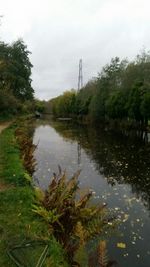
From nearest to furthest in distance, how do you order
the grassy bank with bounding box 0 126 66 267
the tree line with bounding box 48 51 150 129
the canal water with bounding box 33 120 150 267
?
the grassy bank with bounding box 0 126 66 267, the canal water with bounding box 33 120 150 267, the tree line with bounding box 48 51 150 129

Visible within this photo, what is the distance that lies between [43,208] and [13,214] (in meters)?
0.86

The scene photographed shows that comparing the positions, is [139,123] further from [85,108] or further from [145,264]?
[145,264]

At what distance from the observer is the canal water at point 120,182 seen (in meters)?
8.27

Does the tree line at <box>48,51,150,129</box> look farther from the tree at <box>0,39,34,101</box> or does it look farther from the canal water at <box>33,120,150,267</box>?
the canal water at <box>33,120,150,267</box>

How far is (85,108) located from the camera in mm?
77125

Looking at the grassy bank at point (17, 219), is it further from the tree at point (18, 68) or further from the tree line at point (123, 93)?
the tree at point (18, 68)

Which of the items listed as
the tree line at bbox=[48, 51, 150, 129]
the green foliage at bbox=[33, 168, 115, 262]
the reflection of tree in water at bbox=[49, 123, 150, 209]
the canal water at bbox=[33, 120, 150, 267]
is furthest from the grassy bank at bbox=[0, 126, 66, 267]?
the tree line at bbox=[48, 51, 150, 129]

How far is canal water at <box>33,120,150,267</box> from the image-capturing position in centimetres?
827

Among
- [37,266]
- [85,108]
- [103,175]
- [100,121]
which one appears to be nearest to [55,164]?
[103,175]

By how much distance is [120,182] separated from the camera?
1491 cm

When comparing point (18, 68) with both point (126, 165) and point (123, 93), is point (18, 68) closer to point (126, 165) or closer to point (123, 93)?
point (123, 93)

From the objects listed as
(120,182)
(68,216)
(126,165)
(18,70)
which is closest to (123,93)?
(18,70)

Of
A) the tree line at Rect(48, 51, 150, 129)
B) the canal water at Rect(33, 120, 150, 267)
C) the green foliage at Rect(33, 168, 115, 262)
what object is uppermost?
the tree line at Rect(48, 51, 150, 129)

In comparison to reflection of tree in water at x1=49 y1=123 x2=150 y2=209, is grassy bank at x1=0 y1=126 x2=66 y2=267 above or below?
above
